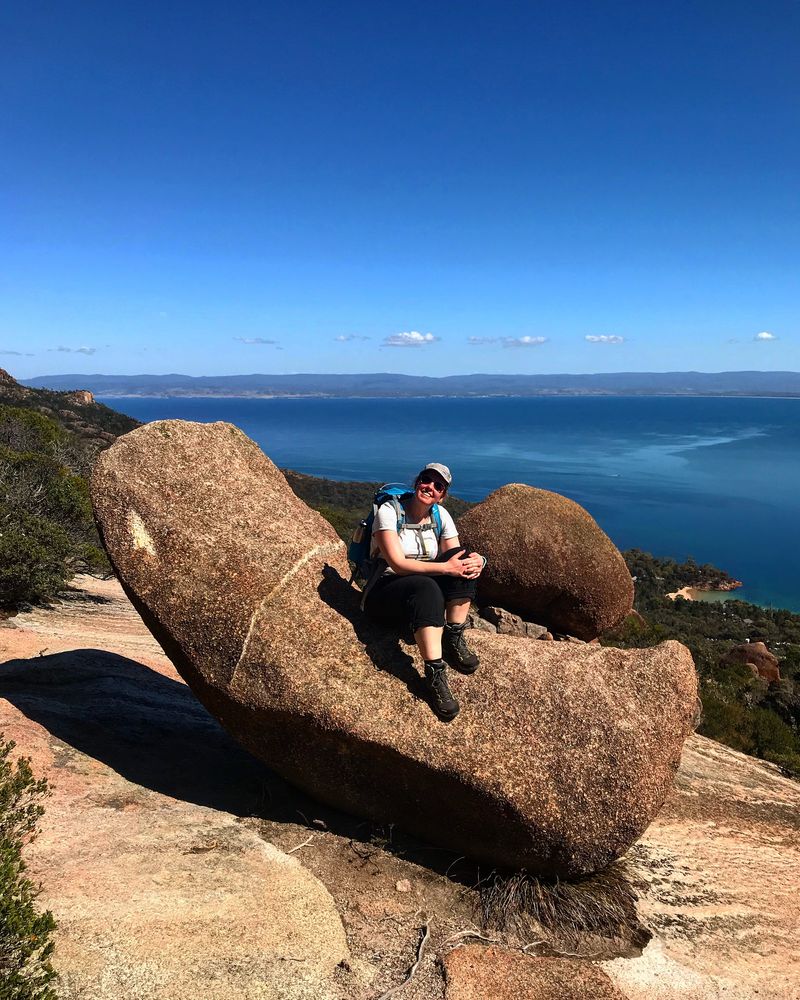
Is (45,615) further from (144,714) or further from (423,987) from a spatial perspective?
(423,987)

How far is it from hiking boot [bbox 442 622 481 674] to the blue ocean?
42562mm

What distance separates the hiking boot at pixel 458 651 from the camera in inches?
204

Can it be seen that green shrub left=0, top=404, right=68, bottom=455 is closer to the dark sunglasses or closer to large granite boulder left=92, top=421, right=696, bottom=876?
large granite boulder left=92, top=421, right=696, bottom=876

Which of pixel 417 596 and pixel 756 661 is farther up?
pixel 417 596

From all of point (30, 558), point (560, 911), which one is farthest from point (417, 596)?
point (30, 558)

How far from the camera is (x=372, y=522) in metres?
5.12

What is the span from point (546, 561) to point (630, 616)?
35.3 feet

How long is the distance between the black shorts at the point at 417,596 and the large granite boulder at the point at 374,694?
0.35 meters

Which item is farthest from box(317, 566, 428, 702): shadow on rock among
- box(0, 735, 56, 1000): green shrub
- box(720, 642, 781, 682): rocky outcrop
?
box(720, 642, 781, 682): rocky outcrop

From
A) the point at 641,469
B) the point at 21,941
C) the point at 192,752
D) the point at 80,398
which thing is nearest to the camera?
the point at 21,941

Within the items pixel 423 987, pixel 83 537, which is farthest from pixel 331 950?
pixel 83 537

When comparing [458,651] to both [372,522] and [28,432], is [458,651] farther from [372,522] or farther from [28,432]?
[28,432]

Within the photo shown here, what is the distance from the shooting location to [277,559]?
561cm

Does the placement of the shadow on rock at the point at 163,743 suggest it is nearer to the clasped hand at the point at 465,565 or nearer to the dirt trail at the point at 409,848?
the dirt trail at the point at 409,848
